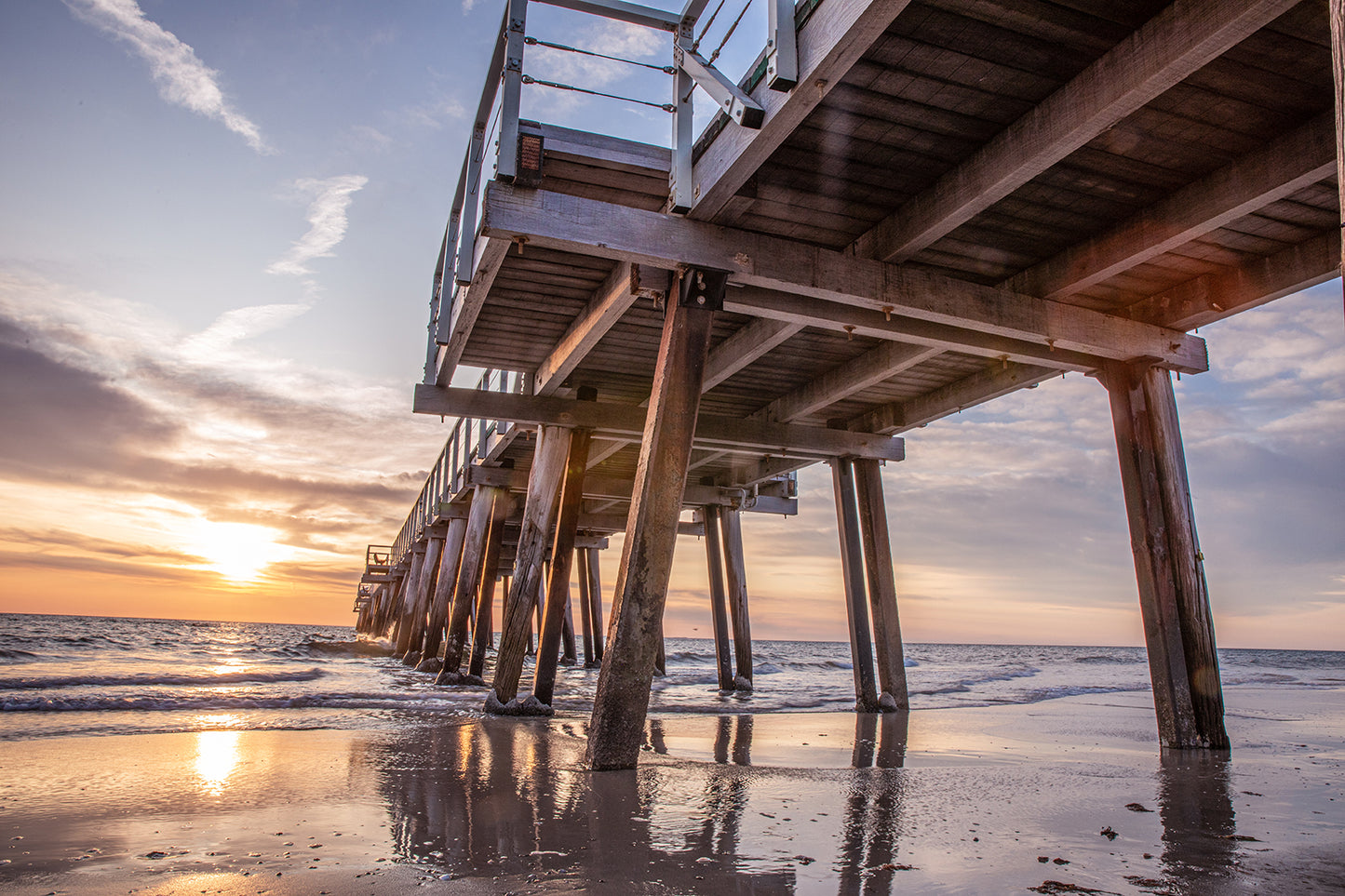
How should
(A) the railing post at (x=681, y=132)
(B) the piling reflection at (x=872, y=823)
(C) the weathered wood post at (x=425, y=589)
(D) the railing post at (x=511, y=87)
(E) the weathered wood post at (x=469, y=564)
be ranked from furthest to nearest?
(C) the weathered wood post at (x=425, y=589) < (E) the weathered wood post at (x=469, y=564) < (A) the railing post at (x=681, y=132) < (D) the railing post at (x=511, y=87) < (B) the piling reflection at (x=872, y=823)

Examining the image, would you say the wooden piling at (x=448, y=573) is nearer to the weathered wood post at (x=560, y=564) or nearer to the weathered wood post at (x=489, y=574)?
the weathered wood post at (x=489, y=574)

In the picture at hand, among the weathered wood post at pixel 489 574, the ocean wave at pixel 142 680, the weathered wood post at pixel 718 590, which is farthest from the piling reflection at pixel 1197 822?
the ocean wave at pixel 142 680

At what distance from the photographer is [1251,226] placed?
579cm

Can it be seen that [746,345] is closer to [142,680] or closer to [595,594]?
[142,680]

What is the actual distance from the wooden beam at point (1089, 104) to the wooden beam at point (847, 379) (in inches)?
86.6

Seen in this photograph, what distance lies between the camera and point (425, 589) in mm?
21391

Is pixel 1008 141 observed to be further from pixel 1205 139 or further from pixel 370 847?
pixel 370 847

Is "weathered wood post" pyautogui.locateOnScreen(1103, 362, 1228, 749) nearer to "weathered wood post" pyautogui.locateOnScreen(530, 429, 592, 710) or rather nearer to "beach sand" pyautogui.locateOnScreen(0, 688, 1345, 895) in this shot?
"beach sand" pyautogui.locateOnScreen(0, 688, 1345, 895)

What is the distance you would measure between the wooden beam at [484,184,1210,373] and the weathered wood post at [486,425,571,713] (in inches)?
147

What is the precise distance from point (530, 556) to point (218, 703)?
5.47 metres

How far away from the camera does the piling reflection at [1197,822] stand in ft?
9.19

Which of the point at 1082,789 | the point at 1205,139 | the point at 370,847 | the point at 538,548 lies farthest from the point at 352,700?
the point at 1205,139

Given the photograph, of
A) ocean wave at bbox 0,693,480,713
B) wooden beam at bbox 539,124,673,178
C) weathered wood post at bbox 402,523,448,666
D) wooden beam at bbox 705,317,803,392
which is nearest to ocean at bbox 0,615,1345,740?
ocean wave at bbox 0,693,480,713

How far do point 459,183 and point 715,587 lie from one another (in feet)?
32.1
